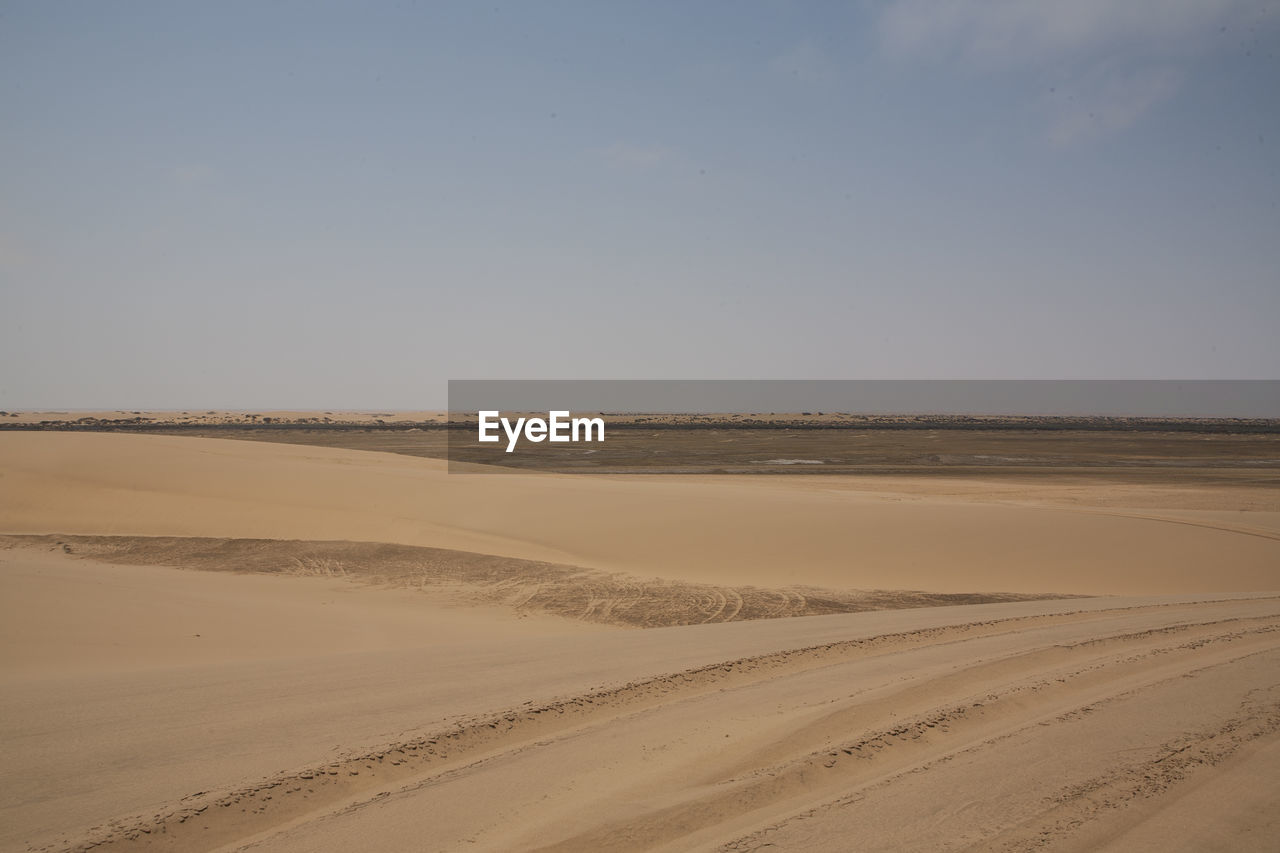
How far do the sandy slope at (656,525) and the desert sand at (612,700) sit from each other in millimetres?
190

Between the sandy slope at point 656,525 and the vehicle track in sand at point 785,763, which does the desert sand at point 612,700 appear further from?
the sandy slope at point 656,525

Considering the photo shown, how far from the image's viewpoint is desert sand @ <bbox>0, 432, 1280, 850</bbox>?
384 cm

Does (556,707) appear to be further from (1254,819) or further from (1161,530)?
(1161,530)

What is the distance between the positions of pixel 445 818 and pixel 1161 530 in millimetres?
18276

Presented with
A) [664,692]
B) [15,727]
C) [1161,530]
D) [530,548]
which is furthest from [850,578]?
[15,727]

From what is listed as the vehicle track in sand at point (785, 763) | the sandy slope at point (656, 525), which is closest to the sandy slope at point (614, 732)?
the vehicle track in sand at point (785, 763)

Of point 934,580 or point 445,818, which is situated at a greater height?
point 445,818

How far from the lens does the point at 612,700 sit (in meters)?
5.93

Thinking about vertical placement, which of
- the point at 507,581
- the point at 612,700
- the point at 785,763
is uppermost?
the point at 785,763

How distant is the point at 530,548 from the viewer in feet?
53.6

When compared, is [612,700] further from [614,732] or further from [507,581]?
[507,581]

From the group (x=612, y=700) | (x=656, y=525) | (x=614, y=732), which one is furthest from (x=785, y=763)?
(x=656, y=525)

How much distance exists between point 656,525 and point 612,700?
1201 centimetres

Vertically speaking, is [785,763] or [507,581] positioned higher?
[785,763]
